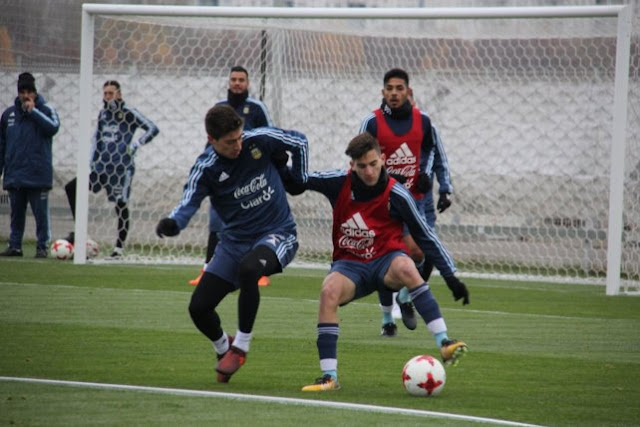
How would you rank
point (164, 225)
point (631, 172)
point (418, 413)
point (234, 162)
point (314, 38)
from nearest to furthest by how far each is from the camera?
point (418, 413) → point (164, 225) → point (234, 162) → point (631, 172) → point (314, 38)

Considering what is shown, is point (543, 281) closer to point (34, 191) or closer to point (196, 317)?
point (34, 191)

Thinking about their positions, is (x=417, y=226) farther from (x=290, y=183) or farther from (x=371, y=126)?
(x=371, y=126)

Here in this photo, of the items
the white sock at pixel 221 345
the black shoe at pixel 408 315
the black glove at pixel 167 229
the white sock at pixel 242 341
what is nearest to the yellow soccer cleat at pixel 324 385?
the white sock at pixel 242 341

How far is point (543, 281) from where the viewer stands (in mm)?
16344

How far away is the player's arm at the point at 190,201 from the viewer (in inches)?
289

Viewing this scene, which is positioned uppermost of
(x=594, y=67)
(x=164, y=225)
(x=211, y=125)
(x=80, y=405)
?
(x=594, y=67)

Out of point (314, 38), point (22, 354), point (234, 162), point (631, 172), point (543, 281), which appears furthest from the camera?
point (314, 38)

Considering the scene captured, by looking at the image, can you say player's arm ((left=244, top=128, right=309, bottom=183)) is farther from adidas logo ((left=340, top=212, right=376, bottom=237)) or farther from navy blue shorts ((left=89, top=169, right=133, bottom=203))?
navy blue shorts ((left=89, top=169, right=133, bottom=203))

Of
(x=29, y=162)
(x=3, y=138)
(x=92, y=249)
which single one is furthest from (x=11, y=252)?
(x=3, y=138)

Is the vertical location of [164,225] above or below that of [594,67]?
below

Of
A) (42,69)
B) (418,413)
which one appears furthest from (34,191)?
(418,413)

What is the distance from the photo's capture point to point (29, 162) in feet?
55.3

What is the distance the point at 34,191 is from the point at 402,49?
556 cm

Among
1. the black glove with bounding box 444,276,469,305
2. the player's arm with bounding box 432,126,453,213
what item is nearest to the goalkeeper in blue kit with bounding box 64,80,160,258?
the player's arm with bounding box 432,126,453,213
